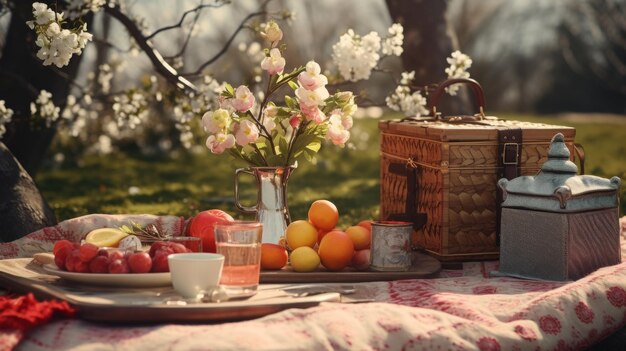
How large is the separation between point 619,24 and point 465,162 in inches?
639

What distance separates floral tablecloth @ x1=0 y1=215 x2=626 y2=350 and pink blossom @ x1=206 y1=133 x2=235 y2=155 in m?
0.74

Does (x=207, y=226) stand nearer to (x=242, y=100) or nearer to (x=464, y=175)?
(x=242, y=100)

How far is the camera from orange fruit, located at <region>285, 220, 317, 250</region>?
3.45 meters

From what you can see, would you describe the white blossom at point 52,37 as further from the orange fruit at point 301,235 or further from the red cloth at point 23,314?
the red cloth at point 23,314

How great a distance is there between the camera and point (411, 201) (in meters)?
3.90

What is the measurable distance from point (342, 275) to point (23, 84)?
3192 millimetres

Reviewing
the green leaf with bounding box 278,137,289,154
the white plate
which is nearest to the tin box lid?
the green leaf with bounding box 278,137,289,154

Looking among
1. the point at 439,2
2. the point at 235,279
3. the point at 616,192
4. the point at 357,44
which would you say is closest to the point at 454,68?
the point at 357,44

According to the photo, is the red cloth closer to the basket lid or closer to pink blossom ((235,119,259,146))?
pink blossom ((235,119,259,146))

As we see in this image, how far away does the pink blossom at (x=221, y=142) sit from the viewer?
344 cm

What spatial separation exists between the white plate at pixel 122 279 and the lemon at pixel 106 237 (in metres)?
0.36

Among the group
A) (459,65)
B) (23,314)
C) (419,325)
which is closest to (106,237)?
(23,314)

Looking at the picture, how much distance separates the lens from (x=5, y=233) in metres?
4.24

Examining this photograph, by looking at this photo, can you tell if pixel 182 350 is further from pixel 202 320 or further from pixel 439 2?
pixel 439 2
